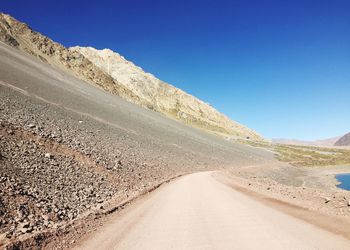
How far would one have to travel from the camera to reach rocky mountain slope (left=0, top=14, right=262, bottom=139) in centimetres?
9219

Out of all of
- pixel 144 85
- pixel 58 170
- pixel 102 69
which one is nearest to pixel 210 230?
pixel 58 170

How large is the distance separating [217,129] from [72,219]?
17187 centimetres

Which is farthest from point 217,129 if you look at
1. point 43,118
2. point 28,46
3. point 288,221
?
point 288,221

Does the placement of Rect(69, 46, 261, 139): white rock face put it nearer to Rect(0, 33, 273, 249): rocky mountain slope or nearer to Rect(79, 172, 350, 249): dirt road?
Rect(0, 33, 273, 249): rocky mountain slope

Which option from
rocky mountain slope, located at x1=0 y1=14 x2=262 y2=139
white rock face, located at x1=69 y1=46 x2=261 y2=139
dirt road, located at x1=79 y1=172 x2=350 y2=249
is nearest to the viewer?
dirt road, located at x1=79 y1=172 x2=350 y2=249

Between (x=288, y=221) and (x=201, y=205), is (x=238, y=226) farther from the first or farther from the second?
(x=201, y=205)

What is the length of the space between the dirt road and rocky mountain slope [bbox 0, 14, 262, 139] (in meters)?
79.0

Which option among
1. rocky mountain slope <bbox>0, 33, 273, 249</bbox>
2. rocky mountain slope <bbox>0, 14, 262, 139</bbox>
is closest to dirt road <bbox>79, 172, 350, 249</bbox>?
rocky mountain slope <bbox>0, 33, 273, 249</bbox>

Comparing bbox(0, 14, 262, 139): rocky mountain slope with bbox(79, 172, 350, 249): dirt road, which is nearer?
bbox(79, 172, 350, 249): dirt road

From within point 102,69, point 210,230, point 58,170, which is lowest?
point 58,170

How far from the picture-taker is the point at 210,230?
1059 cm

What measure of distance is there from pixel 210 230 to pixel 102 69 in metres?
151

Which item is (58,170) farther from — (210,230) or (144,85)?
(144,85)

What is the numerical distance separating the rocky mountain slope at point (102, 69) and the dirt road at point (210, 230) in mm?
79038
